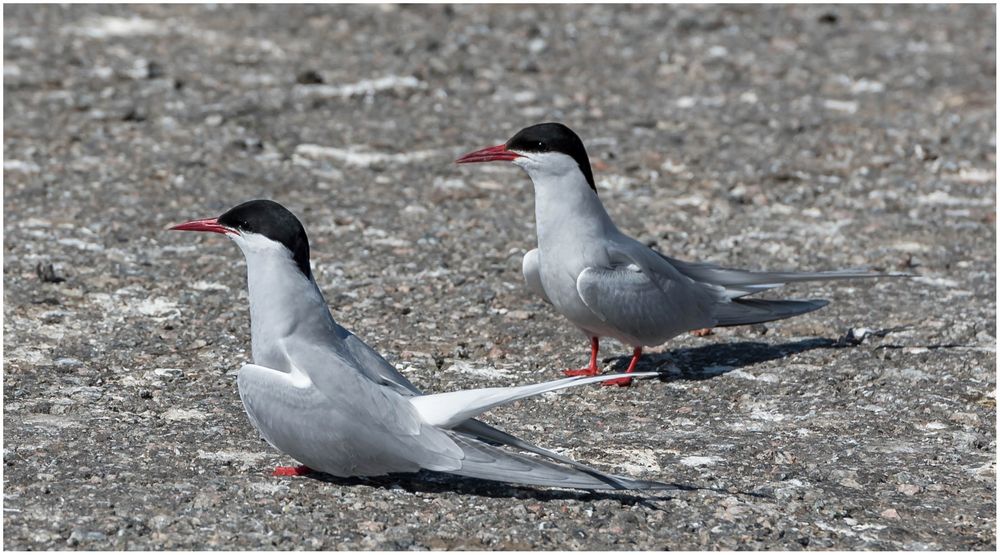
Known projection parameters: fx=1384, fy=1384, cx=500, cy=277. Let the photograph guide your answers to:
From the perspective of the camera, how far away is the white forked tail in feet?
13.0

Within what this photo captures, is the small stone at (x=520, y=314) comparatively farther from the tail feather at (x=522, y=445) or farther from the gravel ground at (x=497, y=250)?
the tail feather at (x=522, y=445)

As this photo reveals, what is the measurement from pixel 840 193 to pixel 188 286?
148 inches

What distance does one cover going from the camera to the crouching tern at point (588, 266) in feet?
17.6

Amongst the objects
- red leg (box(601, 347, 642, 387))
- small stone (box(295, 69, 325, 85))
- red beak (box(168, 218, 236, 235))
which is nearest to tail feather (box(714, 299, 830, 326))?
red leg (box(601, 347, 642, 387))

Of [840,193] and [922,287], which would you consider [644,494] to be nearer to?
[922,287]

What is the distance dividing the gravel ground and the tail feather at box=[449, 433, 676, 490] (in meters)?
0.12

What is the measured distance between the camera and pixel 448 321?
6012 mm

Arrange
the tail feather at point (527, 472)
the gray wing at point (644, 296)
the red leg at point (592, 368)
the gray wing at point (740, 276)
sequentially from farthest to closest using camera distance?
the gray wing at point (740, 276), the red leg at point (592, 368), the gray wing at point (644, 296), the tail feather at point (527, 472)

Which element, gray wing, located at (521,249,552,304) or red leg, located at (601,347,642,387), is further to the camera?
gray wing, located at (521,249,552,304)

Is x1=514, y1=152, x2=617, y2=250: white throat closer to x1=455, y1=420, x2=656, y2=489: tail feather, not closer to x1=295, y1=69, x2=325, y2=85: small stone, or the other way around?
x1=455, y1=420, x2=656, y2=489: tail feather

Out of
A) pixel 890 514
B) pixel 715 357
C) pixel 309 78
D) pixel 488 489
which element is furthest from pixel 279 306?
pixel 309 78

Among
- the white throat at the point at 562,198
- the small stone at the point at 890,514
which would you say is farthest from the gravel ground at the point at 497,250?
the white throat at the point at 562,198

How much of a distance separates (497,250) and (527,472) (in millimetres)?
3133

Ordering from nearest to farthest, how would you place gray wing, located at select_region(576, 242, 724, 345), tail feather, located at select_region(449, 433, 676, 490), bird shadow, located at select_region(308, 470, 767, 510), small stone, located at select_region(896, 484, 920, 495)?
tail feather, located at select_region(449, 433, 676, 490) < bird shadow, located at select_region(308, 470, 767, 510) < small stone, located at select_region(896, 484, 920, 495) < gray wing, located at select_region(576, 242, 724, 345)
